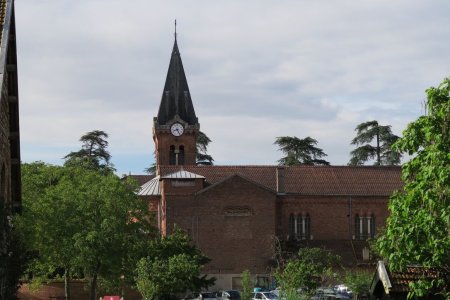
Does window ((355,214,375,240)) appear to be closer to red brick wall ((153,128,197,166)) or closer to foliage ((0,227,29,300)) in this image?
red brick wall ((153,128,197,166))

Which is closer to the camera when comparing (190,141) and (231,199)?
(231,199)

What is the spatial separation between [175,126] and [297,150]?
15.5 metres

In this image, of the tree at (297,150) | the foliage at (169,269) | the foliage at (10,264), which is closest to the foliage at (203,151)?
the tree at (297,150)

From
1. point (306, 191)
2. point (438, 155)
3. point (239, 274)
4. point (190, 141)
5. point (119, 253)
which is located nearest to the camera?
point (438, 155)

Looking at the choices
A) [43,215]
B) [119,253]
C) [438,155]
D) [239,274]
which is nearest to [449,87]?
[438,155]

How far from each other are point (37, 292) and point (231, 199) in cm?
2663

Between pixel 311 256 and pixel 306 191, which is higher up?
pixel 306 191

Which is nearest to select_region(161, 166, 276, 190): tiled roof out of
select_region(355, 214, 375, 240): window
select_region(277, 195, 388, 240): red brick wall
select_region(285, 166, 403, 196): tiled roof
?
select_region(285, 166, 403, 196): tiled roof

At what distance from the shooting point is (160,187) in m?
92.3

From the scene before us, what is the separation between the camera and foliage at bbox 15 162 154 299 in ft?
176

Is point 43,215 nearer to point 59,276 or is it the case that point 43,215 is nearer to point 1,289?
point 59,276

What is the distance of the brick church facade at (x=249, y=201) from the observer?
88.9 m

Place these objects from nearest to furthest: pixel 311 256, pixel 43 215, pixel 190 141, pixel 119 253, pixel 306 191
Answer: pixel 43 215, pixel 119 253, pixel 311 256, pixel 306 191, pixel 190 141

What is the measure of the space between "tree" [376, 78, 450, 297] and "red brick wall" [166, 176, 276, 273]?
6308 cm
